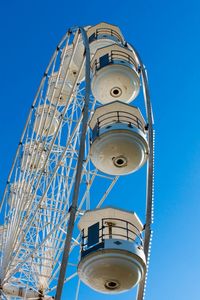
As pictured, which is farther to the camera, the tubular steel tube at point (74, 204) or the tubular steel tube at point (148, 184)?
the tubular steel tube at point (148, 184)

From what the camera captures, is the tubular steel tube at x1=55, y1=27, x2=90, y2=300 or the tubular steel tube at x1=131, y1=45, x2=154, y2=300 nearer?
the tubular steel tube at x1=55, y1=27, x2=90, y2=300

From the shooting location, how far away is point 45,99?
20609mm

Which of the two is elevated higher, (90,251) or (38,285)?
(38,285)

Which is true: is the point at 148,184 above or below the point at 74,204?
above

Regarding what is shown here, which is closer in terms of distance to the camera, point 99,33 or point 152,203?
point 152,203

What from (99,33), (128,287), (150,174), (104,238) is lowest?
(128,287)

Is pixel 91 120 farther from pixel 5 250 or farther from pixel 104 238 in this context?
pixel 5 250

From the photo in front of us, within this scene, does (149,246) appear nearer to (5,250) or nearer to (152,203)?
(152,203)

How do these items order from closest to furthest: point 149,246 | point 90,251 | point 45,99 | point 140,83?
point 90,251 → point 149,246 → point 140,83 → point 45,99

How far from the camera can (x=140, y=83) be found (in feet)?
58.1

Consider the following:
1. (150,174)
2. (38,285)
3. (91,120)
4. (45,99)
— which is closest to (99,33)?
(45,99)

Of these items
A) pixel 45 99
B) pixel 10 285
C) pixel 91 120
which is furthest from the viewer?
pixel 45 99

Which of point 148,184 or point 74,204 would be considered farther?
point 148,184

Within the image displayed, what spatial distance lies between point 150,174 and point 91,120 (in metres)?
2.47
